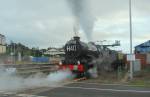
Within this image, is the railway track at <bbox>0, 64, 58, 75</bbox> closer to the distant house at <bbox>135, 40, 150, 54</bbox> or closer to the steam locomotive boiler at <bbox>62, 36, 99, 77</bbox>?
the steam locomotive boiler at <bbox>62, 36, 99, 77</bbox>

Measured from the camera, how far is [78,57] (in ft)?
93.2

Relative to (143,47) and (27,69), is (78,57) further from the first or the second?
(143,47)

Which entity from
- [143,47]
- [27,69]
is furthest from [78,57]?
[143,47]

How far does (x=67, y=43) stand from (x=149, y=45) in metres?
36.0

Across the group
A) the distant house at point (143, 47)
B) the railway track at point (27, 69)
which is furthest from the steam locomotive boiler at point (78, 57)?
the distant house at point (143, 47)

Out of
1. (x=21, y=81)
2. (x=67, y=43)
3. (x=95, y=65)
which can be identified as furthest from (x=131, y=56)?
(x=21, y=81)

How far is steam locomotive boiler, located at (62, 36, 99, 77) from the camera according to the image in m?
28.1

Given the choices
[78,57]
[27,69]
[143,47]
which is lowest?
[27,69]

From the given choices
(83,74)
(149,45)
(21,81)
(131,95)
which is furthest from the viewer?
(149,45)

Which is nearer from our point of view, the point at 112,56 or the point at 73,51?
the point at 73,51

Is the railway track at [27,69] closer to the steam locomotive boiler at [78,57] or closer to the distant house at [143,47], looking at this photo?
the steam locomotive boiler at [78,57]

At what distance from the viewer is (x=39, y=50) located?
420 feet

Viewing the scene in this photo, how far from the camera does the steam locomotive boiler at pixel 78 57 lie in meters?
28.1

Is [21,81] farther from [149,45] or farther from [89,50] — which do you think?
[149,45]
